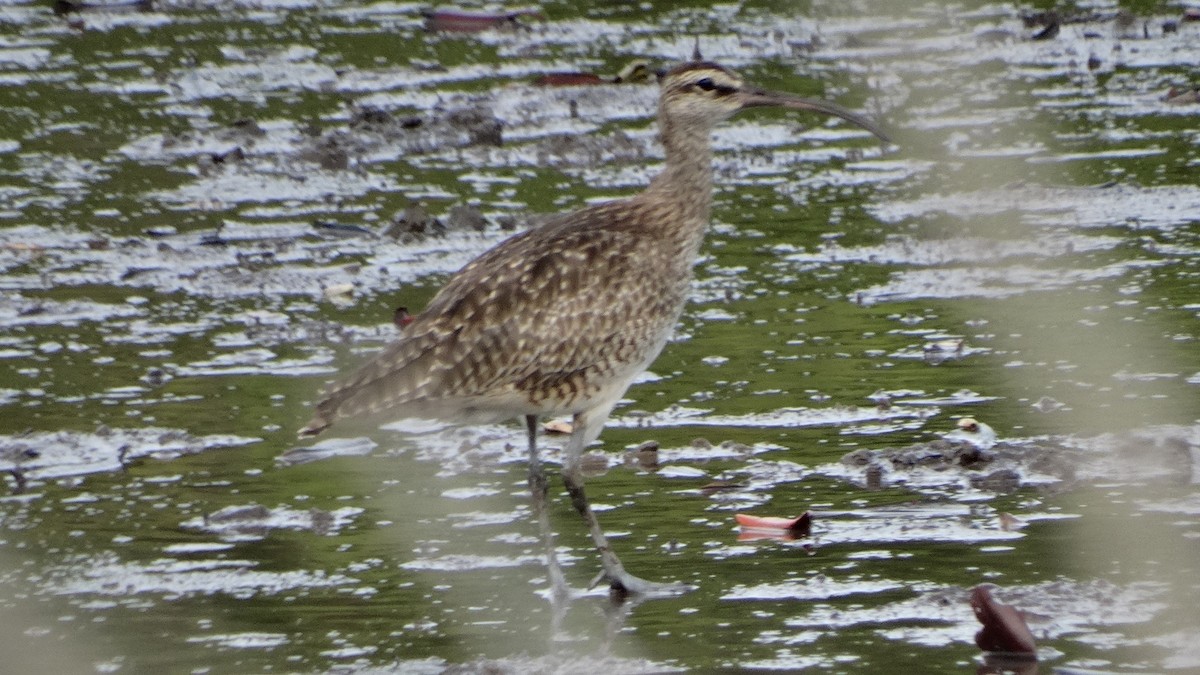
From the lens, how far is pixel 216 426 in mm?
8344

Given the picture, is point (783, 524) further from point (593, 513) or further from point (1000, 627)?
point (1000, 627)

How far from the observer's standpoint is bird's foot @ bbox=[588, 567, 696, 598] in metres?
6.42

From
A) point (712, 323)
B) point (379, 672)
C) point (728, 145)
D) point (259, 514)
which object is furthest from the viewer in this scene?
point (728, 145)

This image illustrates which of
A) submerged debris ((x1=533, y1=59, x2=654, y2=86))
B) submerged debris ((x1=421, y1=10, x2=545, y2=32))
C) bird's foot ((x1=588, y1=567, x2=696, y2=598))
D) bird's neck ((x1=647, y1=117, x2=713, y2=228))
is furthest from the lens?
submerged debris ((x1=421, y1=10, x2=545, y2=32))

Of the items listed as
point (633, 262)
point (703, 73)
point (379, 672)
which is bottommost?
point (379, 672)

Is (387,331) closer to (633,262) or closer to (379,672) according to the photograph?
(633,262)

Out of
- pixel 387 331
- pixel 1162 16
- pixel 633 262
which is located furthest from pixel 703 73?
pixel 1162 16

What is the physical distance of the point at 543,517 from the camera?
6.75m

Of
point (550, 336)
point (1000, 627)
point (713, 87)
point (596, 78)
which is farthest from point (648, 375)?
point (596, 78)

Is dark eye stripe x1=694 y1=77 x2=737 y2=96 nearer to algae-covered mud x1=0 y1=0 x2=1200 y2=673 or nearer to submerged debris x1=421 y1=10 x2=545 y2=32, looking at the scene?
algae-covered mud x1=0 y1=0 x2=1200 y2=673

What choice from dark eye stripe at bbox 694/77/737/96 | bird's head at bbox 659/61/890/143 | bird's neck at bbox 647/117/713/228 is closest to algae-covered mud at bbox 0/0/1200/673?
bird's head at bbox 659/61/890/143

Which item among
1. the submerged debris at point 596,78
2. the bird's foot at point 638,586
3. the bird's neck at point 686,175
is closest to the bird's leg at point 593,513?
the bird's foot at point 638,586

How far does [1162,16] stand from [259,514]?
11.4m

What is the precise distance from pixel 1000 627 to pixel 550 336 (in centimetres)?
191
